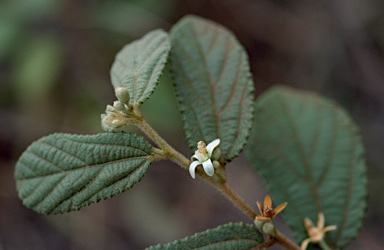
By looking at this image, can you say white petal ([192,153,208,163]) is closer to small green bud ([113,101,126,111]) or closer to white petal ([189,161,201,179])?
white petal ([189,161,201,179])

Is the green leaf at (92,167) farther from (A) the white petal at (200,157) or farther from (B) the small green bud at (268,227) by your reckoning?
(B) the small green bud at (268,227)

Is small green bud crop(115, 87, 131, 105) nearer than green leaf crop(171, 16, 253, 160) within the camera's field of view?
Yes

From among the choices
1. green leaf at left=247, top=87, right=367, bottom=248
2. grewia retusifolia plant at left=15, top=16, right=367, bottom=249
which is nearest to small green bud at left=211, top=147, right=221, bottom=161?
grewia retusifolia plant at left=15, top=16, right=367, bottom=249

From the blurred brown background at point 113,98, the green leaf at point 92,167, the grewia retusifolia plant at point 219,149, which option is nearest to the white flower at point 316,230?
the grewia retusifolia plant at point 219,149

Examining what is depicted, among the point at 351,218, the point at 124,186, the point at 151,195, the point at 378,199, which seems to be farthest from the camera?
the point at 151,195

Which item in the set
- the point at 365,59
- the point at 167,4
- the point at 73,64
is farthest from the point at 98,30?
the point at 365,59

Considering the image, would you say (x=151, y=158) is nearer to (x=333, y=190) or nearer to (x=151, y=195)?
(x=333, y=190)

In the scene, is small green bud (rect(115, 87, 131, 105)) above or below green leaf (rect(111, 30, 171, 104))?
below

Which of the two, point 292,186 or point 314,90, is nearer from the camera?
point 292,186
